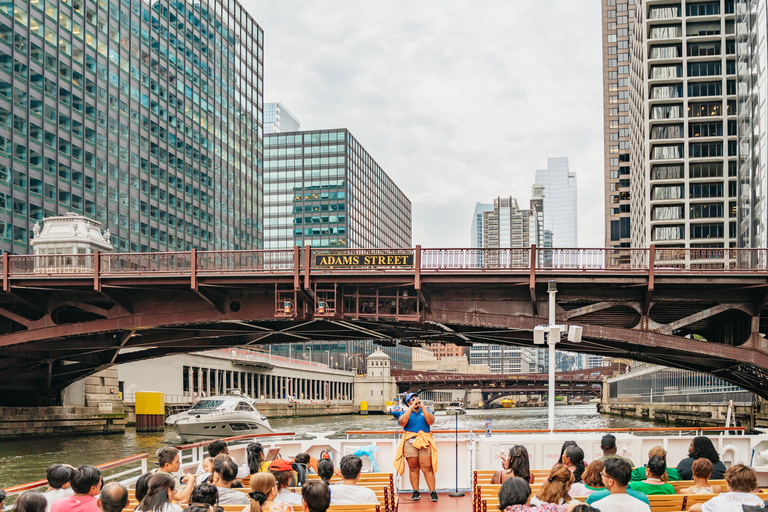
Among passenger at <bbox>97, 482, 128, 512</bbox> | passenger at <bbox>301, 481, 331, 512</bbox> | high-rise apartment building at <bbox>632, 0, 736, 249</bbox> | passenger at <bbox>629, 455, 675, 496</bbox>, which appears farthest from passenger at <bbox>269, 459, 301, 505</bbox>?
high-rise apartment building at <bbox>632, 0, 736, 249</bbox>

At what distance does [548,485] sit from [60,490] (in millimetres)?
6042

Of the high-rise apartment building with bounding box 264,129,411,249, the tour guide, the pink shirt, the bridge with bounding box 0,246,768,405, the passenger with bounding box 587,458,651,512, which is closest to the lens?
the passenger with bounding box 587,458,651,512

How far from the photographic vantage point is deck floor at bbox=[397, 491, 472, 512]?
1388cm

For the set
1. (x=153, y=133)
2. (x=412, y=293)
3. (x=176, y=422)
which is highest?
(x=153, y=133)

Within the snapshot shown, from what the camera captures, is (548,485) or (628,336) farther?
(628,336)

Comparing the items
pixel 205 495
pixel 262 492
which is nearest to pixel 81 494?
pixel 205 495

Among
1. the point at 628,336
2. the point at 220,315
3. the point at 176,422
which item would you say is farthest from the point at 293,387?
the point at 628,336

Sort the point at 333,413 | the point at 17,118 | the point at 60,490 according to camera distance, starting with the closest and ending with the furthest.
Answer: the point at 60,490 < the point at 17,118 < the point at 333,413

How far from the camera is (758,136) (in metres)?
66.4

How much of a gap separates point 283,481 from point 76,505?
228 cm

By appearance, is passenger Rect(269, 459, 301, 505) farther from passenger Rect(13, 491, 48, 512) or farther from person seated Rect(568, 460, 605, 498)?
person seated Rect(568, 460, 605, 498)

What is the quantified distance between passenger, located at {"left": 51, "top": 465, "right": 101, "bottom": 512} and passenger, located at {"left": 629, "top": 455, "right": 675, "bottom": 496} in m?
6.37

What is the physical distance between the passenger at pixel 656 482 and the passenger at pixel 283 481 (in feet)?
13.6

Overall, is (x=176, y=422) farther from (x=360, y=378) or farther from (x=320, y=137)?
(x=320, y=137)
